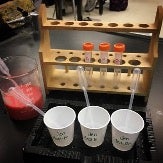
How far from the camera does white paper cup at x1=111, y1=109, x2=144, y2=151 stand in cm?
55

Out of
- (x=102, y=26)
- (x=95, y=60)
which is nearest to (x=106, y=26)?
(x=102, y=26)

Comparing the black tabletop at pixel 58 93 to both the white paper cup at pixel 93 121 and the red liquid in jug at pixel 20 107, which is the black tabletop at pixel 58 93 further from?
the white paper cup at pixel 93 121

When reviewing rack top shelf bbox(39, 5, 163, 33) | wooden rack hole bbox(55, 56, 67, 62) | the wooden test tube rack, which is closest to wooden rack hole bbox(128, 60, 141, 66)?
the wooden test tube rack

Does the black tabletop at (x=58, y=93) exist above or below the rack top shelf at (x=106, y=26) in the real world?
below

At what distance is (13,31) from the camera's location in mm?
1177

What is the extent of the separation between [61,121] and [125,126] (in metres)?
0.17

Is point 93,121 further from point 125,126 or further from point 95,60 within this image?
point 95,60

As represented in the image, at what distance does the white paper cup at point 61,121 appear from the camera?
571 millimetres

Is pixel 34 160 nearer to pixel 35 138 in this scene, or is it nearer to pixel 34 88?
pixel 35 138

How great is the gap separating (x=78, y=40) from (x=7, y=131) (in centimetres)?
56

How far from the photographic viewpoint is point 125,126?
60cm

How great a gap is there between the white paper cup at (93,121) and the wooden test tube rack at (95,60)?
19 centimetres

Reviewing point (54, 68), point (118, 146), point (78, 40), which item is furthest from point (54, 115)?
point (78, 40)

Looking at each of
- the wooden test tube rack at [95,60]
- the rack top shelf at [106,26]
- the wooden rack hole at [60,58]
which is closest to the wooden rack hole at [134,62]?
the wooden test tube rack at [95,60]
